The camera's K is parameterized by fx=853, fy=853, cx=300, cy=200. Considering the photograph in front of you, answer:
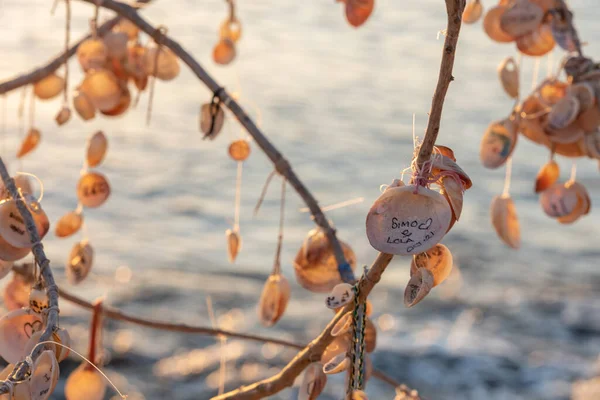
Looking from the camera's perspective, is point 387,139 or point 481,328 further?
point 387,139

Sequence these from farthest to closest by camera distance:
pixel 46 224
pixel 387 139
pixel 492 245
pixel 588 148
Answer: pixel 387 139 < pixel 492 245 < pixel 588 148 < pixel 46 224

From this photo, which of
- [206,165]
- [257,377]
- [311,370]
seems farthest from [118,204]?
[311,370]

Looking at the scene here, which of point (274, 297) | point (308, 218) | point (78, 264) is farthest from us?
point (308, 218)

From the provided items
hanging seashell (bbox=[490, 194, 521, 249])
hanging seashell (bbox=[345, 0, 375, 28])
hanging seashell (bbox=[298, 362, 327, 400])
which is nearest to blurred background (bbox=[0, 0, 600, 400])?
hanging seashell (bbox=[490, 194, 521, 249])

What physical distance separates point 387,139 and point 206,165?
85 centimetres

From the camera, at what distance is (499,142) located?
1021 mm

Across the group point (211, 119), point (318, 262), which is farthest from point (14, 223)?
point (211, 119)

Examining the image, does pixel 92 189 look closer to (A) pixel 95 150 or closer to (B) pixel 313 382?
(A) pixel 95 150

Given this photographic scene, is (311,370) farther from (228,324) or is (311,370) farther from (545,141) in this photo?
(228,324)

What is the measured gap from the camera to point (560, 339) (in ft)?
8.64

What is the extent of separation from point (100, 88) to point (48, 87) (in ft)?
0.42

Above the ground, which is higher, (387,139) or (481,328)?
(387,139)

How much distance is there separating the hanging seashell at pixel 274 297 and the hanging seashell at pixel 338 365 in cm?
36

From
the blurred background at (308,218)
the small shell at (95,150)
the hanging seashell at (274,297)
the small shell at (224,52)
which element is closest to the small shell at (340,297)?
the hanging seashell at (274,297)
